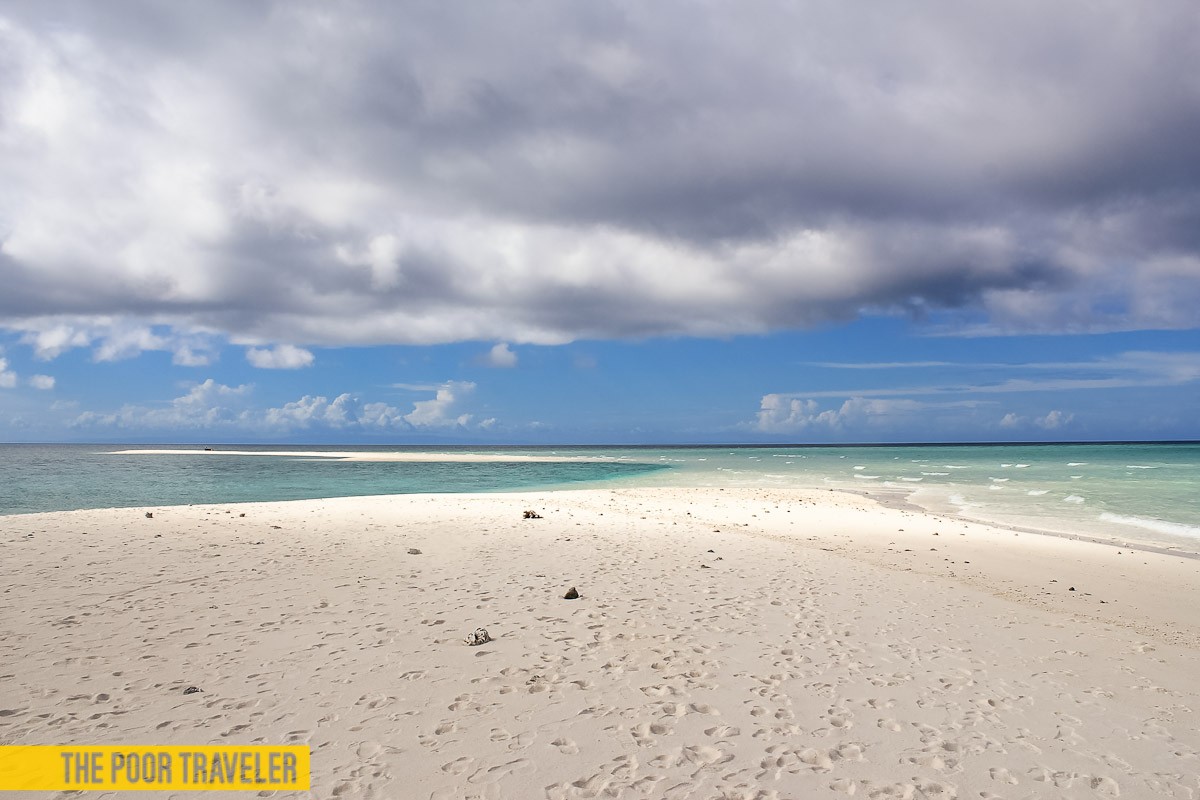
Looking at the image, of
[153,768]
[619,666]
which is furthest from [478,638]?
[153,768]

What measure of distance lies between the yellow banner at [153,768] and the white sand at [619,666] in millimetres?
208

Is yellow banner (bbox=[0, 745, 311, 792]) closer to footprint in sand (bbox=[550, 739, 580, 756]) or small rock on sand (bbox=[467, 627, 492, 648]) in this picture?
footprint in sand (bbox=[550, 739, 580, 756])

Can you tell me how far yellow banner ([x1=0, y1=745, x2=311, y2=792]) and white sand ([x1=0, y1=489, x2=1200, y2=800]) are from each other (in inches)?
8.2

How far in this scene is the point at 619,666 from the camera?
812cm

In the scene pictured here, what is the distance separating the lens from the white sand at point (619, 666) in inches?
229

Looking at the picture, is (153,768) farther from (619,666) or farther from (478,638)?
(619,666)

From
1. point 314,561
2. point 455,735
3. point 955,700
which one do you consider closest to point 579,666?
point 455,735

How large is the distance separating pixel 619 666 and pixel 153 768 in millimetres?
4959

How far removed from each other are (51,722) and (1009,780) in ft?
30.5

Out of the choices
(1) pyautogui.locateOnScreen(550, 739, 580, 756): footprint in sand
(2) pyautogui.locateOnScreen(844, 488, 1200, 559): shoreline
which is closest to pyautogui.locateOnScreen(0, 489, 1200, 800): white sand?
(1) pyautogui.locateOnScreen(550, 739, 580, 756): footprint in sand

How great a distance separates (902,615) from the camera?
10.8 meters

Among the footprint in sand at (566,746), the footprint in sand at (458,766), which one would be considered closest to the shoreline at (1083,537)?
the footprint in sand at (566,746)

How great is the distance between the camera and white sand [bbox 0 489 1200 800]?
5828mm

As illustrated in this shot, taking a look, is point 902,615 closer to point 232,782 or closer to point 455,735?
point 455,735
